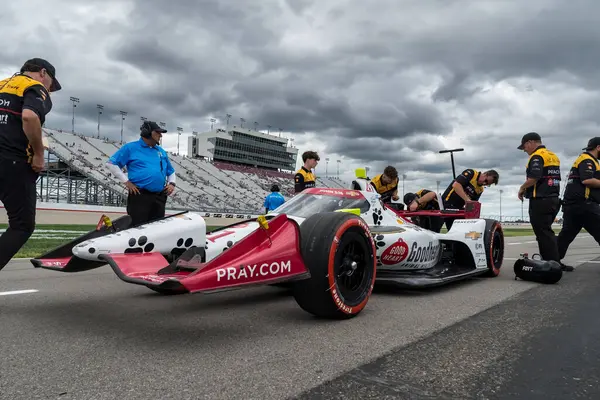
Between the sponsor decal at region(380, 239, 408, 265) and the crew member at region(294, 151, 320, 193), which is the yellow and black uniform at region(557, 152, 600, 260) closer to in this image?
the sponsor decal at region(380, 239, 408, 265)

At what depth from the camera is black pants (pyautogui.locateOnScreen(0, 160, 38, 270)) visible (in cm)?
332

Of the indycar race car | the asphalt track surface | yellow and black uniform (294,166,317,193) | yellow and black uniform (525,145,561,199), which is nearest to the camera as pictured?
the asphalt track surface

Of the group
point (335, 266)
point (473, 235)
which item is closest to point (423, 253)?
point (473, 235)

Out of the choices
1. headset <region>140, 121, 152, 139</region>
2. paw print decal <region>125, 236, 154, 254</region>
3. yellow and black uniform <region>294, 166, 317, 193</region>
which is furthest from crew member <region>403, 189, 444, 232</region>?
Result: paw print decal <region>125, 236, 154, 254</region>

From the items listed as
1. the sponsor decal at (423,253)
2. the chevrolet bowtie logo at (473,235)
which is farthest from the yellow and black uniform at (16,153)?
the chevrolet bowtie logo at (473,235)

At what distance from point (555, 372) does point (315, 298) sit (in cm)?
144

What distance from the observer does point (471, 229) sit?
223 inches

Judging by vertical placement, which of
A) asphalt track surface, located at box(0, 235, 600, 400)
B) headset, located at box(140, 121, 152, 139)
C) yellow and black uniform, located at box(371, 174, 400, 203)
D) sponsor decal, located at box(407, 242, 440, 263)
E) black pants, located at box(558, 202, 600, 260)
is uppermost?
headset, located at box(140, 121, 152, 139)

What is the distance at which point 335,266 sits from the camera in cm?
328

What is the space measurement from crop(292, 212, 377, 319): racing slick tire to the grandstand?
95.8 ft

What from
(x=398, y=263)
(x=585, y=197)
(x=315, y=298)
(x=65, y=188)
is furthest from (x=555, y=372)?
(x=65, y=188)

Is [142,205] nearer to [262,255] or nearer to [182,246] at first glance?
[182,246]

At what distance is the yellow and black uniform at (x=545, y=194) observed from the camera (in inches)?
234

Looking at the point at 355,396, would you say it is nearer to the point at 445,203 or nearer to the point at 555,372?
the point at 555,372
